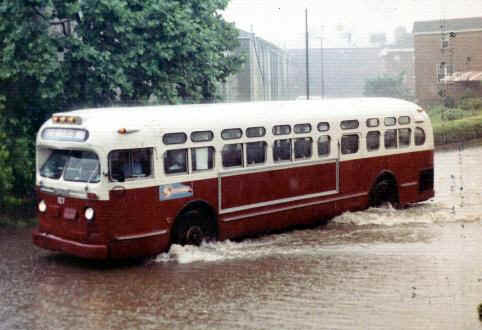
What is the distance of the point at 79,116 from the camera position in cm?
1267

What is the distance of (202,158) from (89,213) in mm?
2291

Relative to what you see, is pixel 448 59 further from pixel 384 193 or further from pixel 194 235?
pixel 194 235

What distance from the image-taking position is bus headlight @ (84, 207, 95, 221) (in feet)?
40.2


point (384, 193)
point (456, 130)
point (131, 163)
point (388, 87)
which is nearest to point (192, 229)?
point (131, 163)

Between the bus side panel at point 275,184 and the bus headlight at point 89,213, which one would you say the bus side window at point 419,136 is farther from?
the bus headlight at point 89,213

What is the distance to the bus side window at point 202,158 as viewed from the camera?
13359 millimetres

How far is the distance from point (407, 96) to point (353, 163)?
136 feet

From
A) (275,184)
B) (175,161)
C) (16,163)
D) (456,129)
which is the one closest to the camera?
(175,161)

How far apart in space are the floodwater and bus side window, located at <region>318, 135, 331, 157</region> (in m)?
1.47

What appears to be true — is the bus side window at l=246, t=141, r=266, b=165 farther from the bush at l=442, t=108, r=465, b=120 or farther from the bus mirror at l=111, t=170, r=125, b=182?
the bush at l=442, t=108, r=465, b=120

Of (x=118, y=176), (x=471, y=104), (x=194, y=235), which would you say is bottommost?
(x=194, y=235)

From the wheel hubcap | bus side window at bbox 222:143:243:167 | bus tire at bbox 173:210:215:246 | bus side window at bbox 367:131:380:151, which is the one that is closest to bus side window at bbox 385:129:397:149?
bus side window at bbox 367:131:380:151

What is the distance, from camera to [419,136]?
18.2m

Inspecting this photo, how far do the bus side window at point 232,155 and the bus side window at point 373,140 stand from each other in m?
3.93
